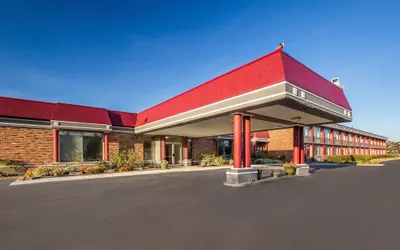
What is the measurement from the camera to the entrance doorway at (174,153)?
88.6 ft

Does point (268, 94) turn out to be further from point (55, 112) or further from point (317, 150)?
point (317, 150)

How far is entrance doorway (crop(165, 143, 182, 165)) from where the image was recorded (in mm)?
27016

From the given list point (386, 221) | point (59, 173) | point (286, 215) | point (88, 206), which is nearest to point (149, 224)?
point (88, 206)

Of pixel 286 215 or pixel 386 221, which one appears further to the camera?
pixel 286 215

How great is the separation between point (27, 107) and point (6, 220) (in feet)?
53.3

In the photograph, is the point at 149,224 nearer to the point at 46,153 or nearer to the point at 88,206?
the point at 88,206

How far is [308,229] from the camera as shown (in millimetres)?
4980

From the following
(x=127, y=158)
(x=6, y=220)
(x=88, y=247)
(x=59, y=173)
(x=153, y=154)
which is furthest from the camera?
Result: (x=153, y=154)

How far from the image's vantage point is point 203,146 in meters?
30.4

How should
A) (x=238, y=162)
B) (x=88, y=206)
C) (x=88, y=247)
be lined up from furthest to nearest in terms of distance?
(x=238, y=162) → (x=88, y=206) → (x=88, y=247)

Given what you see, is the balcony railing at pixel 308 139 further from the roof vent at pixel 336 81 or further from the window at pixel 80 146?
the window at pixel 80 146

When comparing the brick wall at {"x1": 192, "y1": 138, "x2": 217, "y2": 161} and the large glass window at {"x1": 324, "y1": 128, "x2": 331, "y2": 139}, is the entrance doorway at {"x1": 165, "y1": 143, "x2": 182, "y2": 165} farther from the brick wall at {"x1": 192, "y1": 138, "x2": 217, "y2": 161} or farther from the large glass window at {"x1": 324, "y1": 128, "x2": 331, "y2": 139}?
the large glass window at {"x1": 324, "y1": 128, "x2": 331, "y2": 139}

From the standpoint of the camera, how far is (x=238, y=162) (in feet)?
39.4

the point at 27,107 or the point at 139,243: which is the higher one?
the point at 27,107
